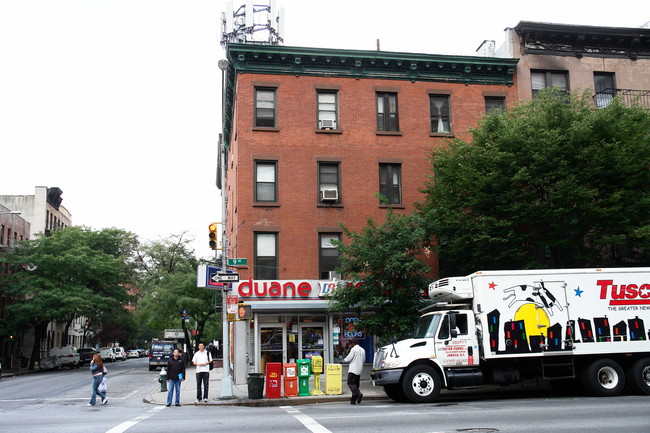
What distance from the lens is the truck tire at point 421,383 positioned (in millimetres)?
16594

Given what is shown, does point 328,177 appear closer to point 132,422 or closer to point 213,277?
point 213,277

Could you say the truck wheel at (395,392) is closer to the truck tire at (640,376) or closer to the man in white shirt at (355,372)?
the man in white shirt at (355,372)

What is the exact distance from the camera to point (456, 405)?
Answer: 50.9 feet

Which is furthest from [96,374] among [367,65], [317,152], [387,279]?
[367,65]

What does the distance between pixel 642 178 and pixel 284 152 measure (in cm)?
1392

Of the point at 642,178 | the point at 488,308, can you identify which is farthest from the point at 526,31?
the point at 488,308

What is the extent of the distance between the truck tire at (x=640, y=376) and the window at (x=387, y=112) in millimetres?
14217

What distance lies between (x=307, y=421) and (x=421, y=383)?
5052 mm

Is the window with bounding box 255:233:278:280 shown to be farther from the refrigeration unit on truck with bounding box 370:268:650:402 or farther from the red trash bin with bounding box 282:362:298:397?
the refrigeration unit on truck with bounding box 370:268:650:402

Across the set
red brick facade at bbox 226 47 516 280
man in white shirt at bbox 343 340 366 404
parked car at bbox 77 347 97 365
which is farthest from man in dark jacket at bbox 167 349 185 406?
parked car at bbox 77 347 97 365

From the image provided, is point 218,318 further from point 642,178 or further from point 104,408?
point 642,178

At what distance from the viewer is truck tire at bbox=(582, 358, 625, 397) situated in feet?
55.2

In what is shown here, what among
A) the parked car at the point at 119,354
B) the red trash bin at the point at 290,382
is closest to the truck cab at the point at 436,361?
the red trash bin at the point at 290,382

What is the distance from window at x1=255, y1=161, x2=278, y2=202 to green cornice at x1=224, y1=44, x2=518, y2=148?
4134 mm
